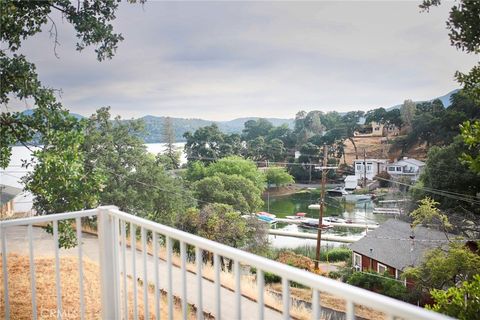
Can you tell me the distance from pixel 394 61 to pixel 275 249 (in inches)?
187

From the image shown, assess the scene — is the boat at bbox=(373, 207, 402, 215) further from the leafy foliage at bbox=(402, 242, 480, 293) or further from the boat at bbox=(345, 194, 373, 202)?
the leafy foliage at bbox=(402, 242, 480, 293)

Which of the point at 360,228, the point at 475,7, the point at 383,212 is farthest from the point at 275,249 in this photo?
the point at 475,7

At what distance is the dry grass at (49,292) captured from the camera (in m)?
2.51

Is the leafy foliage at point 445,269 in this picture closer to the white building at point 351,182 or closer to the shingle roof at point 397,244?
the shingle roof at point 397,244

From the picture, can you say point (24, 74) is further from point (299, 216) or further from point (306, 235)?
point (306, 235)

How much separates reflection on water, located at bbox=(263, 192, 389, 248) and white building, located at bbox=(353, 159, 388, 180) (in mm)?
668

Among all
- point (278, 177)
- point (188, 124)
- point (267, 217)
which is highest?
point (188, 124)

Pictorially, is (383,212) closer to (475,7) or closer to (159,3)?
(475,7)

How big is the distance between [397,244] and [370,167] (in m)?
1.52

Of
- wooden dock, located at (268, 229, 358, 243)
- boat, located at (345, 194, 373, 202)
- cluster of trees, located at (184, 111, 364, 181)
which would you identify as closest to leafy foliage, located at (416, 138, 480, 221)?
boat, located at (345, 194, 373, 202)

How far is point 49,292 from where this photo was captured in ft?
9.29

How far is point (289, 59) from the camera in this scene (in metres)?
8.53

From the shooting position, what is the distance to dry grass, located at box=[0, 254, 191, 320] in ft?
8.25

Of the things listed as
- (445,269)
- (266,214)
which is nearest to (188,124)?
(266,214)
